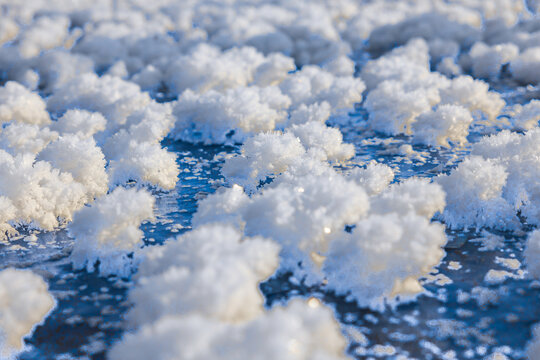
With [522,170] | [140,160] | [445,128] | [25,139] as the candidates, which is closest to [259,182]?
[140,160]

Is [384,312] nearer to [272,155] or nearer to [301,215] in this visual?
[301,215]

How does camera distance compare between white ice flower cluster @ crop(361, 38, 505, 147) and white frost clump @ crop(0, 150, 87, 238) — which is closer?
white frost clump @ crop(0, 150, 87, 238)

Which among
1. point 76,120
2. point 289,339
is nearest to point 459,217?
point 289,339

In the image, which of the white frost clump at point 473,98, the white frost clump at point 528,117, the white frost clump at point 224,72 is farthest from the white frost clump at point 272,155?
the white frost clump at point 528,117

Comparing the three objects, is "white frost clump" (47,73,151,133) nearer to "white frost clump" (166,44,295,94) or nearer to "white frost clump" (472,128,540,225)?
"white frost clump" (166,44,295,94)

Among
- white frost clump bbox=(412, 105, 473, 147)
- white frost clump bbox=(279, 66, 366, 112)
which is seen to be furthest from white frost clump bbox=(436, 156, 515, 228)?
white frost clump bbox=(279, 66, 366, 112)

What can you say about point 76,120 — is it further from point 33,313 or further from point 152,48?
point 152,48
